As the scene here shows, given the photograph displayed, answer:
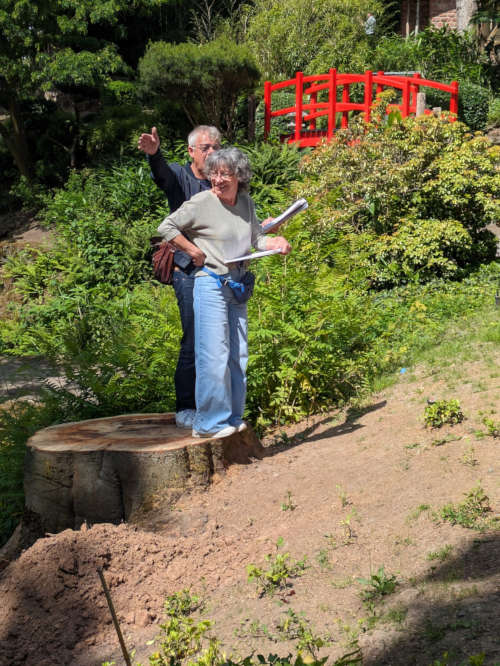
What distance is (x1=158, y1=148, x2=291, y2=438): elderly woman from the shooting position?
14.5 feet

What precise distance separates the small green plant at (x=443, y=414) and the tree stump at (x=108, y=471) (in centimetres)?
118

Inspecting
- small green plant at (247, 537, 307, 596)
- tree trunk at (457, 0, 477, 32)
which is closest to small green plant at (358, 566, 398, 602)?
small green plant at (247, 537, 307, 596)

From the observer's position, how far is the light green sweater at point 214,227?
4.42 meters

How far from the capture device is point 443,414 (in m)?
4.78

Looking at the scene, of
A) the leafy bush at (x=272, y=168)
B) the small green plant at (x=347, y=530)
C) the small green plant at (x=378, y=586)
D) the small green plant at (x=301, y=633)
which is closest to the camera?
the small green plant at (x=301, y=633)

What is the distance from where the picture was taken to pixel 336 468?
4.61m

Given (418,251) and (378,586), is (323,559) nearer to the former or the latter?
(378,586)

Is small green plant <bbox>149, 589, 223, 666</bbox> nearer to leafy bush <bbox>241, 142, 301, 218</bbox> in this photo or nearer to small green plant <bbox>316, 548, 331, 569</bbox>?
small green plant <bbox>316, 548, 331, 569</bbox>

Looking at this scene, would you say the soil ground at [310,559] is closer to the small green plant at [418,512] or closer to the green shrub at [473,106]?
the small green plant at [418,512]

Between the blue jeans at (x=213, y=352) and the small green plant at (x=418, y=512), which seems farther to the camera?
the blue jeans at (x=213, y=352)

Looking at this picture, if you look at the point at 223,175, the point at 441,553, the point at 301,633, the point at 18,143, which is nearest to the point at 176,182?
the point at 223,175

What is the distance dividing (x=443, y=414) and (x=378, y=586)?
179 cm

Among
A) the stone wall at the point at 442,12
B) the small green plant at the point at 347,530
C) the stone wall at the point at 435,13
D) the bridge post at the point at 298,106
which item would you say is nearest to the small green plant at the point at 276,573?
the small green plant at the point at 347,530

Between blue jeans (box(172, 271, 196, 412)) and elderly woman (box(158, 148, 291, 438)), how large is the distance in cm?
23
